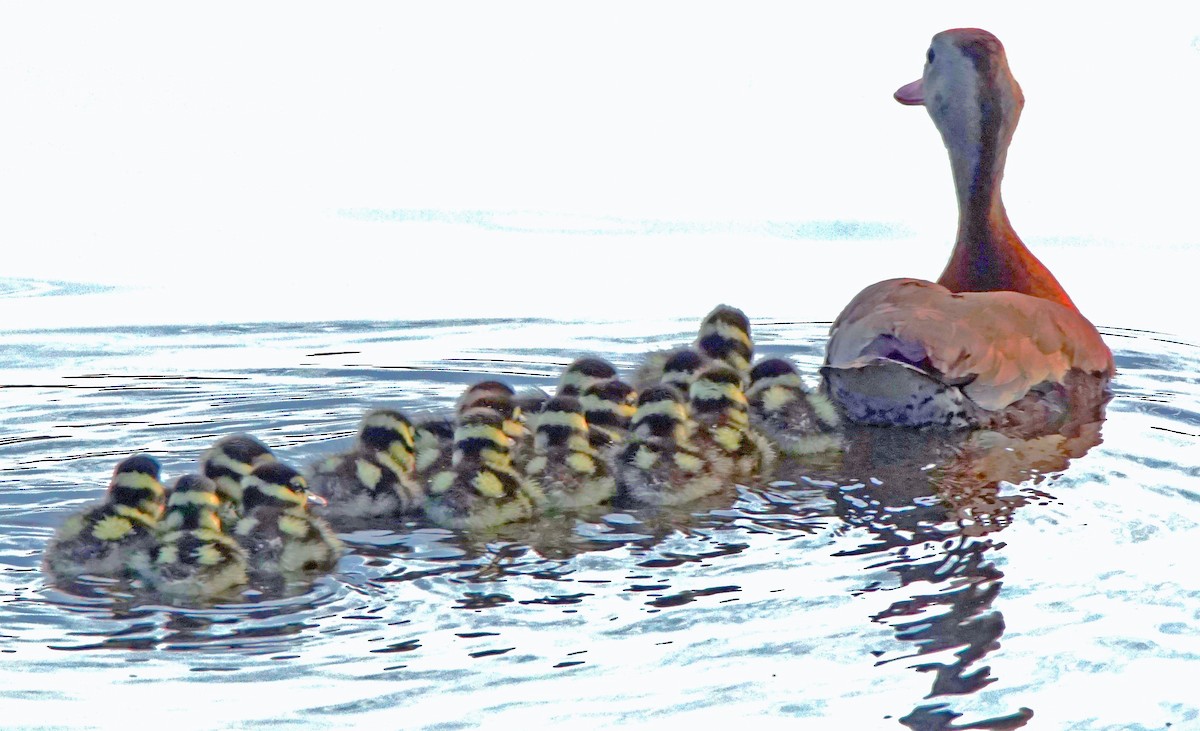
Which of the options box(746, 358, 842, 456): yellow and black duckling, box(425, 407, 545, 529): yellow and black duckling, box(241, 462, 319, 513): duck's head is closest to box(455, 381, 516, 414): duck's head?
box(425, 407, 545, 529): yellow and black duckling

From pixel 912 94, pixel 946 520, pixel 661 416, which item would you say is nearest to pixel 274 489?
pixel 661 416

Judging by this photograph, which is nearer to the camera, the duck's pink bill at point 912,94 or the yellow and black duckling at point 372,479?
the yellow and black duckling at point 372,479

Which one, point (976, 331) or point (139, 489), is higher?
point (976, 331)

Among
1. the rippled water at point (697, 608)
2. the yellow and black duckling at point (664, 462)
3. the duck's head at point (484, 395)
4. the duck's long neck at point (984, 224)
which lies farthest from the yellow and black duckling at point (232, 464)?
the duck's long neck at point (984, 224)

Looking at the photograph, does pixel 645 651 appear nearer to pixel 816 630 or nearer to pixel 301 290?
pixel 816 630

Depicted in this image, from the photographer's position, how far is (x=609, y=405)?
6.15 metres

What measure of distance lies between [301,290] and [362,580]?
14.0 feet

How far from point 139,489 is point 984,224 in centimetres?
388

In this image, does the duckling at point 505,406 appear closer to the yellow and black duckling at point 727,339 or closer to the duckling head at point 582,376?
the duckling head at point 582,376

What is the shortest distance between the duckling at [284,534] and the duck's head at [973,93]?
361 cm

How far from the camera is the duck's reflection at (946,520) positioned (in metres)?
4.04

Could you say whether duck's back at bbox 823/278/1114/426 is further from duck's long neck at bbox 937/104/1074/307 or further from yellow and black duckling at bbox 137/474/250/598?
yellow and black duckling at bbox 137/474/250/598

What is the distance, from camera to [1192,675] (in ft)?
13.2

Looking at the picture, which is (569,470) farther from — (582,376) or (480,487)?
(582,376)
